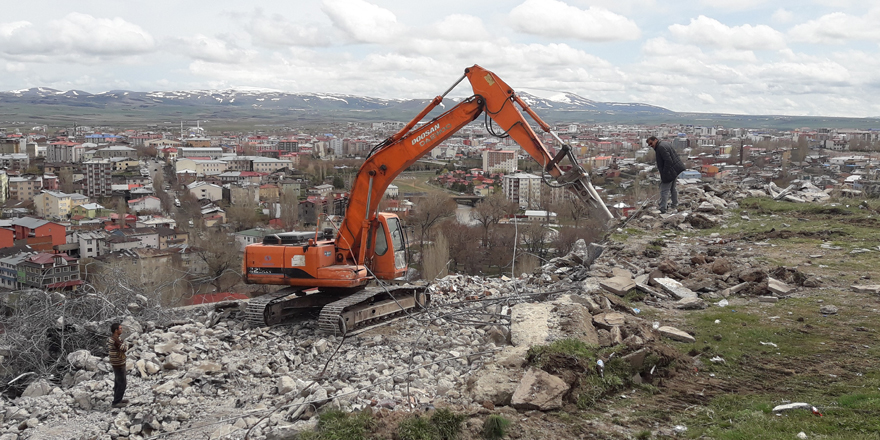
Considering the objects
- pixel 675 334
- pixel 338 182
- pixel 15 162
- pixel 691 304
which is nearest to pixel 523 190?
pixel 338 182

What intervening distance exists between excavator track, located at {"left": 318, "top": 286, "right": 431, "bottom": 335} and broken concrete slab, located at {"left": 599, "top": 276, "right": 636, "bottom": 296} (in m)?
3.05

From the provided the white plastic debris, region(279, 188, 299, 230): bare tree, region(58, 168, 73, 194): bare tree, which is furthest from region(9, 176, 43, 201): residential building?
the white plastic debris

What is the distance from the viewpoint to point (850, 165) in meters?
43.9

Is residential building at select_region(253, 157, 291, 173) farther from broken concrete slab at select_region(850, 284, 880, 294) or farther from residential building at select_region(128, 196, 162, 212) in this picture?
broken concrete slab at select_region(850, 284, 880, 294)

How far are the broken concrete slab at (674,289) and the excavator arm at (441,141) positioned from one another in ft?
4.86

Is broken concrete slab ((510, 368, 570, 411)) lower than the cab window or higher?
lower

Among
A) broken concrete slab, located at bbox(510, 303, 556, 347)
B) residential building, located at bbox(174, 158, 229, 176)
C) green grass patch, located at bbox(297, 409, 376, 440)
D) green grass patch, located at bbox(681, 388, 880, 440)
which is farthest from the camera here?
residential building, located at bbox(174, 158, 229, 176)

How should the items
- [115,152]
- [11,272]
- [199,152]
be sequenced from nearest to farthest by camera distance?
[11,272], [115,152], [199,152]

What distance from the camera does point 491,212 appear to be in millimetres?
42406

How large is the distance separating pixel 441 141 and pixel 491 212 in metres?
32.6

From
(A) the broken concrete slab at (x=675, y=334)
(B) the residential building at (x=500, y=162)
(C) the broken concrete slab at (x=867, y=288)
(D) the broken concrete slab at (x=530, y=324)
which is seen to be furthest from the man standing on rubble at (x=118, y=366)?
(B) the residential building at (x=500, y=162)

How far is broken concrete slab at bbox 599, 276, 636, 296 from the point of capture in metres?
9.17

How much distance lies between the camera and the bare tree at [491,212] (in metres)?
40.8

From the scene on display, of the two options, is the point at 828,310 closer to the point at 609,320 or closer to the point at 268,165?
the point at 609,320
